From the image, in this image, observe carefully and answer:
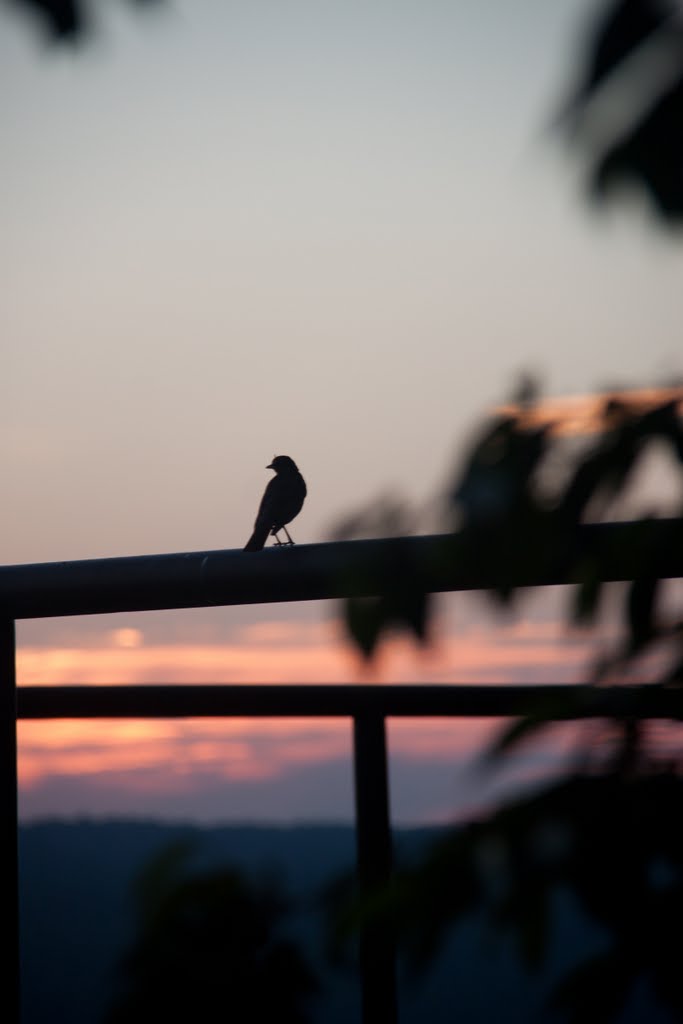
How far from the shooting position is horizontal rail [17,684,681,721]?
6.33ft

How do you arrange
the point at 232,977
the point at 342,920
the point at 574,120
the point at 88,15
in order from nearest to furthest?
the point at 574,120 < the point at 342,920 < the point at 232,977 < the point at 88,15

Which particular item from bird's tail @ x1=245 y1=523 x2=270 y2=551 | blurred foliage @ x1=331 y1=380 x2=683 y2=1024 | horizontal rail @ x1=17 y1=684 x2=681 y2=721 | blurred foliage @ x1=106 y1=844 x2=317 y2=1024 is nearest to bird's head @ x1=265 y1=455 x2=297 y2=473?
bird's tail @ x1=245 y1=523 x2=270 y2=551

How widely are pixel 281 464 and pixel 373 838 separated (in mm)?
5896

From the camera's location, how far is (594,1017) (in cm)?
118

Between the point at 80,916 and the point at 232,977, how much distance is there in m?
1.02

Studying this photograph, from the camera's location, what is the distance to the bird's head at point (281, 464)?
301 inches

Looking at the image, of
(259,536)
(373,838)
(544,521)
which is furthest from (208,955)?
(259,536)

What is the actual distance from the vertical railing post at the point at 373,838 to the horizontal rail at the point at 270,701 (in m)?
0.04

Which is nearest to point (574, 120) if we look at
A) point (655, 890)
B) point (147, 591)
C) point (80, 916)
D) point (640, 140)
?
point (640, 140)

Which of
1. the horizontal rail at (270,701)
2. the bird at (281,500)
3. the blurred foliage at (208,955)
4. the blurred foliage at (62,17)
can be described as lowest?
the blurred foliage at (208,955)

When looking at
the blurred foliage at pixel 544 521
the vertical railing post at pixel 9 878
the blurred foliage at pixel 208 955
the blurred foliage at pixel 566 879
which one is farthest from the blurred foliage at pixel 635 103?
the vertical railing post at pixel 9 878

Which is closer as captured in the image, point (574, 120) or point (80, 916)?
point (574, 120)

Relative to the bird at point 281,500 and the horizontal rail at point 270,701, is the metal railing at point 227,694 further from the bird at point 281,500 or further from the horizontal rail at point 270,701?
the bird at point 281,500

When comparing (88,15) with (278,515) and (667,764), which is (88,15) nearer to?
(667,764)
